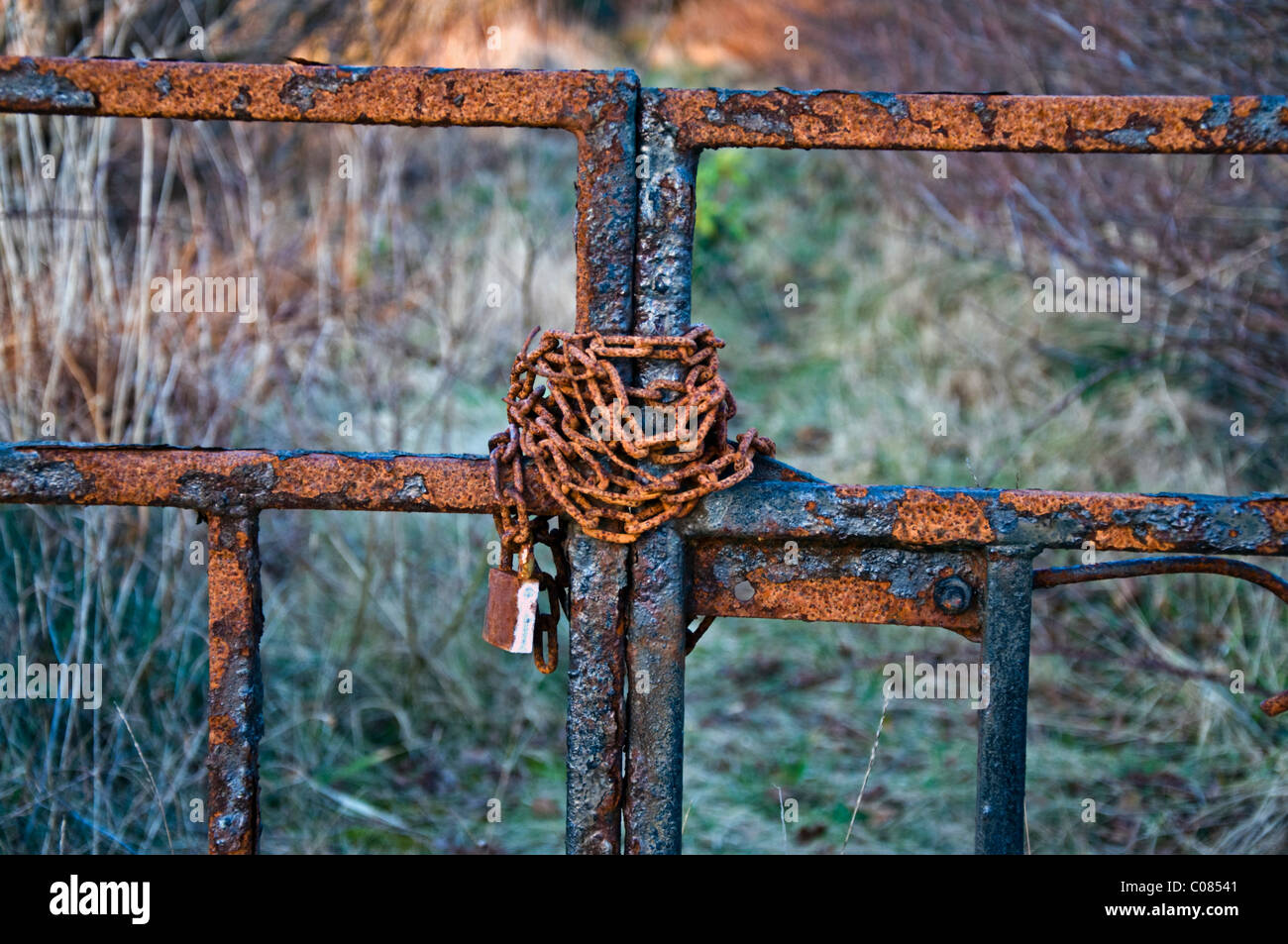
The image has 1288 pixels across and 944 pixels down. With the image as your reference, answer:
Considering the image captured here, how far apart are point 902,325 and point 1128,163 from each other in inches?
83.6

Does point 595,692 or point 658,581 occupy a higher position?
point 658,581

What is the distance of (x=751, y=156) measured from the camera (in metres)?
8.13

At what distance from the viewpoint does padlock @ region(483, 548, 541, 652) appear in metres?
1.33

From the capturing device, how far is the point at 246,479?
1.32 m

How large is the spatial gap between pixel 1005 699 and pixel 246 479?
95 centimetres

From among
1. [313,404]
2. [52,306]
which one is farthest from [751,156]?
[52,306]

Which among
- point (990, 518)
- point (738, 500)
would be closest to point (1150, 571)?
point (990, 518)

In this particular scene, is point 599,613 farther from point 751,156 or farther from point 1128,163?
point 751,156

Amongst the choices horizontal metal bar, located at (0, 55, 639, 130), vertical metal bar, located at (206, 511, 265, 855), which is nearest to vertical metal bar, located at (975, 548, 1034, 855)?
horizontal metal bar, located at (0, 55, 639, 130)

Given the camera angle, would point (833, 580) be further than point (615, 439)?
Yes

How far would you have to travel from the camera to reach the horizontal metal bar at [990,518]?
1268mm

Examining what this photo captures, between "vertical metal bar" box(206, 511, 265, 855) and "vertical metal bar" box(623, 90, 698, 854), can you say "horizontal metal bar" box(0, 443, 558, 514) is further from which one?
"vertical metal bar" box(623, 90, 698, 854)

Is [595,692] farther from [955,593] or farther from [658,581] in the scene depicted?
[955,593]

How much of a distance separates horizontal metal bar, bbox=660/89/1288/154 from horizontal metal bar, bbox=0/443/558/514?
50 cm
